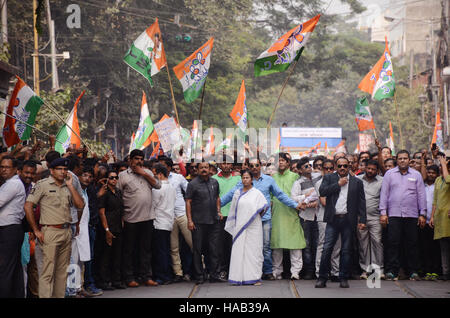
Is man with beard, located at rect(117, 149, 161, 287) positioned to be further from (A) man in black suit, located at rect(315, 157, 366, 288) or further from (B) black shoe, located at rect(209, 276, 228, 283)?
(A) man in black suit, located at rect(315, 157, 366, 288)

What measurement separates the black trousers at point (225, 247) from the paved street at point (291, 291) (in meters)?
0.65

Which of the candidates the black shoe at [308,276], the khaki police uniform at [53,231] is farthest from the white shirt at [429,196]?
the khaki police uniform at [53,231]

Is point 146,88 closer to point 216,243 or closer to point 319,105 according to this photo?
point 216,243

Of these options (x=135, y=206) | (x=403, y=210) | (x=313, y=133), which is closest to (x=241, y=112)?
(x=403, y=210)

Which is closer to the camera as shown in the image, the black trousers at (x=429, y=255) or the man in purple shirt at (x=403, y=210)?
the man in purple shirt at (x=403, y=210)

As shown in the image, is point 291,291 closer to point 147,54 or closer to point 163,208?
point 163,208

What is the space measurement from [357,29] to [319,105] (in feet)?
76.0

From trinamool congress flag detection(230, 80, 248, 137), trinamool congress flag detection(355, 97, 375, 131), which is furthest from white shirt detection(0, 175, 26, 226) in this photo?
trinamool congress flag detection(355, 97, 375, 131)

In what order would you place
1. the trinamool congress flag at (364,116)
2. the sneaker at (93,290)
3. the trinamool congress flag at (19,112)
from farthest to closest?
the trinamool congress flag at (364,116), the trinamool congress flag at (19,112), the sneaker at (93,290)

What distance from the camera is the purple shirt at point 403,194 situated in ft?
38.9

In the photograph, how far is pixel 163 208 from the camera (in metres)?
11.8

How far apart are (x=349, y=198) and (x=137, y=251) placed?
3.54m

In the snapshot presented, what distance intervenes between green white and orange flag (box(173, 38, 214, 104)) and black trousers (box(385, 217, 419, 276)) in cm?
525

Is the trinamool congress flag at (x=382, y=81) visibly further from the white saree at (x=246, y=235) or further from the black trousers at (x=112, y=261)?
the black trousers at (x=112, y=261)
